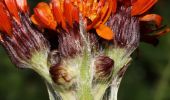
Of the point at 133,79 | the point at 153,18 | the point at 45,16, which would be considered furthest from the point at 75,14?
the point at 133,79

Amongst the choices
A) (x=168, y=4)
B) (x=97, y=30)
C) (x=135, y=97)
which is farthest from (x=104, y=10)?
(x=168, y=4)

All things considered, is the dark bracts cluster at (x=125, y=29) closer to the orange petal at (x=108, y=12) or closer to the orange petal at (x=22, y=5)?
the orange petal at (x=108, y=12)

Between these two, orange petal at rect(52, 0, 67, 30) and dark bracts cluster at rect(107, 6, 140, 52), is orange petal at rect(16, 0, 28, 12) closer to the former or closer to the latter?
orange petal at rect(52, 0, 67, 30)

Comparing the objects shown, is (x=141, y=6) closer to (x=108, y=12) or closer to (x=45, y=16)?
(x=108, y=12)

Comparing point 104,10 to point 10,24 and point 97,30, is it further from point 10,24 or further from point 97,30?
point 10,24

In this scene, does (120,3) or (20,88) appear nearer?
(120,3)

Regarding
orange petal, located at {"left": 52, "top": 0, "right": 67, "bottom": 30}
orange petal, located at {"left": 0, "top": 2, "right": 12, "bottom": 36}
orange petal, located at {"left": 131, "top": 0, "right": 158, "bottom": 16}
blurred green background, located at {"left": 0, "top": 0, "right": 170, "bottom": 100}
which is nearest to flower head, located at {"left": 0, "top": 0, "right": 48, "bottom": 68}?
orange petal, located at {"left": 0, "top": 2, "right": 12, "bottom": 36}
